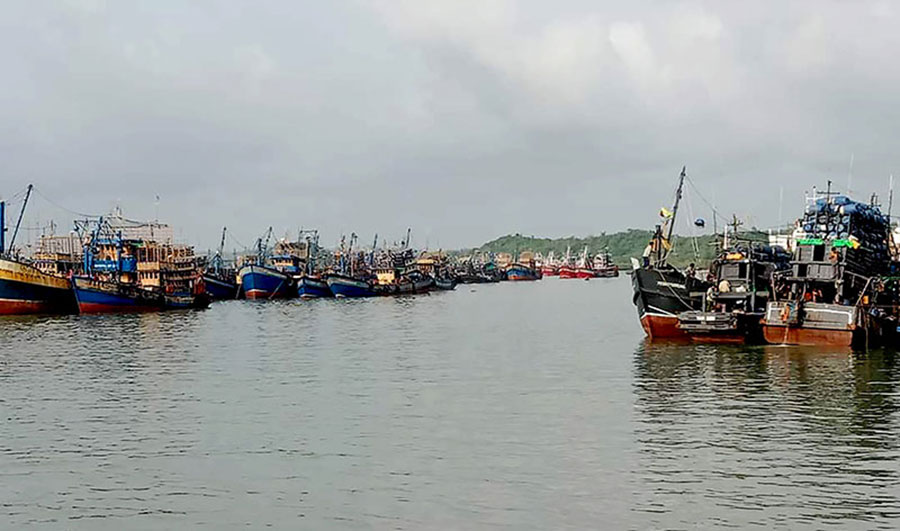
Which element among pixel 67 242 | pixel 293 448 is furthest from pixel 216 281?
pixel 293 448

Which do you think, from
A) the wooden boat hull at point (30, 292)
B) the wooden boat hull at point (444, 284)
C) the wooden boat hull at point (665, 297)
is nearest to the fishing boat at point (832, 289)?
the wooden boat hull at point (665, 297)

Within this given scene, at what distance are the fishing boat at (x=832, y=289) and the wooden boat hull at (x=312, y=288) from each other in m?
78.4

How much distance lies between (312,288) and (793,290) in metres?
84.9

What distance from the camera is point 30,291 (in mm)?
82688

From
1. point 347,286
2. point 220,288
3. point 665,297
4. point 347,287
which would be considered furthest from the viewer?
point 347,286

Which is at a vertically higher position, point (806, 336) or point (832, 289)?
point (832, 289)

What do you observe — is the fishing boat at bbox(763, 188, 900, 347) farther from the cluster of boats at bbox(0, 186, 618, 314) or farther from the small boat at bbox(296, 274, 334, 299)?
the small boat at bbox(296, 274, 334, 299)

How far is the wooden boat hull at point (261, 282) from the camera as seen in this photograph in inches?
4882

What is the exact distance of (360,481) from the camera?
24.0 metres

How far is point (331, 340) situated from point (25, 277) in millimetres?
32834

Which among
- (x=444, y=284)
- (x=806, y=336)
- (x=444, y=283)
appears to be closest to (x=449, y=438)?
(x=806, y=336)

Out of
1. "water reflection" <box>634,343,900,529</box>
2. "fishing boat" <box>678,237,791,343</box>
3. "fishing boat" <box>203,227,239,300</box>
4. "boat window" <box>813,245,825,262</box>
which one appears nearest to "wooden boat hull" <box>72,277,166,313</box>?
"fishing boat" <box>203,227,239,300</box>

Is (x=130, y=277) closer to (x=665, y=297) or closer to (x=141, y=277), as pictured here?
(x=141, y=277)

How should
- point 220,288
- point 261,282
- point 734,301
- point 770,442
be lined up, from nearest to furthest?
point 770,442, point 734,301, point 261,282, point 220,288
